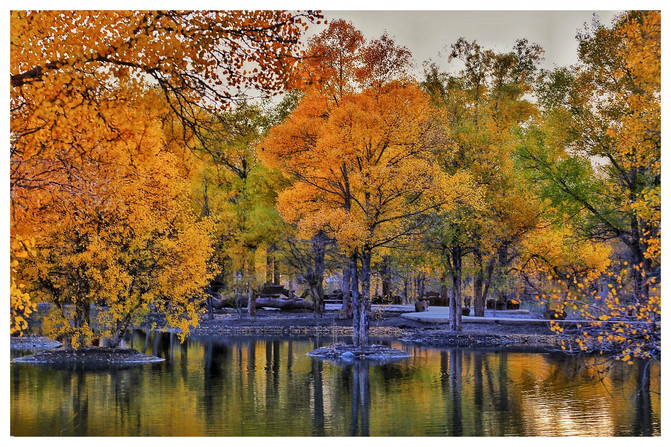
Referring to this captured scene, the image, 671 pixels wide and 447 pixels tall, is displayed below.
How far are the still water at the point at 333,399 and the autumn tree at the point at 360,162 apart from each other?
3.39 meters

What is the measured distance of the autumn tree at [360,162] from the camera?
768 inches

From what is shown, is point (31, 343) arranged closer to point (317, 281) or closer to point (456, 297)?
point (317, 281)

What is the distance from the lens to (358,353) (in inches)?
776

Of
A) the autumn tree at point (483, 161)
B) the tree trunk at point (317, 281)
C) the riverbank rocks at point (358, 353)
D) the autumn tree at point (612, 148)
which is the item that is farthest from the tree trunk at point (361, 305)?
the tree trunk at point (317, 281)

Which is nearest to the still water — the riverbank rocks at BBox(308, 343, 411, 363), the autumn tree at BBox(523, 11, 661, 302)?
the riverbank rocks at BBox(308, 343, 411, 363)

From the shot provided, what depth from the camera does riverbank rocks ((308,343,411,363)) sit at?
64.1 feet

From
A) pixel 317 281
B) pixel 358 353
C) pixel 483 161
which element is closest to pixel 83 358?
pixel 358 353

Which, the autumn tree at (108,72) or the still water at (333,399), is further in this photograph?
the still water at (333,399)

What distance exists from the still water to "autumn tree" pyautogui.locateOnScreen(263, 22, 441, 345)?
3395 mm

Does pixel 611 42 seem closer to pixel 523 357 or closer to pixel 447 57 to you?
pixel 447 57

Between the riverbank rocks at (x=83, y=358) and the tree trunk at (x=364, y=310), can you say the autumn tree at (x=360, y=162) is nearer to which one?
the tree trunk at (x=364, y=310)

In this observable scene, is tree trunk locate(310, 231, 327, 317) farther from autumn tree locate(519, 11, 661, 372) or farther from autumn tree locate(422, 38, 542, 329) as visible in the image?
autumn tree locate(519, 11, 661, 372)
